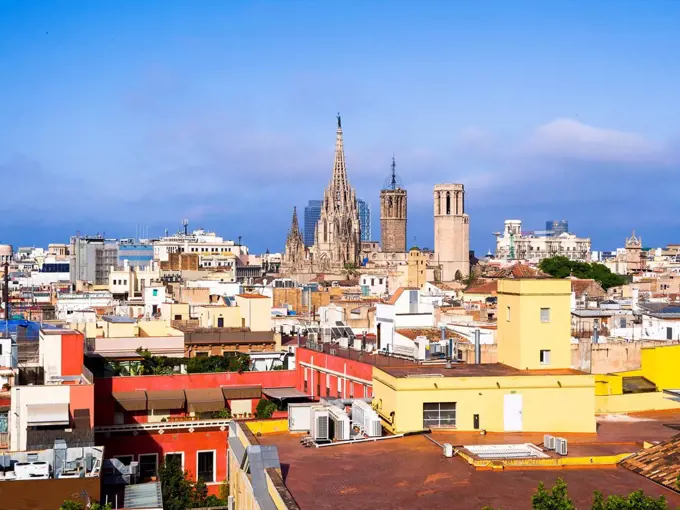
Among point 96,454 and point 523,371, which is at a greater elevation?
point 523,371

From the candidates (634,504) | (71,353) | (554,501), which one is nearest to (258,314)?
(71,353)

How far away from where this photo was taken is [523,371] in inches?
763

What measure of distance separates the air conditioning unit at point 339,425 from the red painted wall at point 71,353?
373 inches

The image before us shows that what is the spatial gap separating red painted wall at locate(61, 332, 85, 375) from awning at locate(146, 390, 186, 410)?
90.2 inches

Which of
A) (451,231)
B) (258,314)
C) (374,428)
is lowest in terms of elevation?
(374,428)

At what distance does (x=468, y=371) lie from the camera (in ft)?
63.2

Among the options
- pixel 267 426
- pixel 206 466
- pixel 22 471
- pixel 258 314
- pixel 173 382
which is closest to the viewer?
pixel 22 471

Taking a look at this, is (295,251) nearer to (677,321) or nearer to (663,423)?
(677,321)

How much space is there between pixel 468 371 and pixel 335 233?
137 meters

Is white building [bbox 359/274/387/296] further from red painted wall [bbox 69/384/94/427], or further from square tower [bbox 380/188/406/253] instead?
square tower [bbox 380/188/406/253]

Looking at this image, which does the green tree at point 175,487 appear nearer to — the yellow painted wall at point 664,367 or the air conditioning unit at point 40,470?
the air conditioning unit at point 40,470

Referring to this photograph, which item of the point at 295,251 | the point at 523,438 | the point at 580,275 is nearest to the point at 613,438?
the point at 523,438

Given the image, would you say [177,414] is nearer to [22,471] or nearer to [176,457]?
[176,457]

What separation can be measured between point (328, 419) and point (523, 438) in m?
3.10
